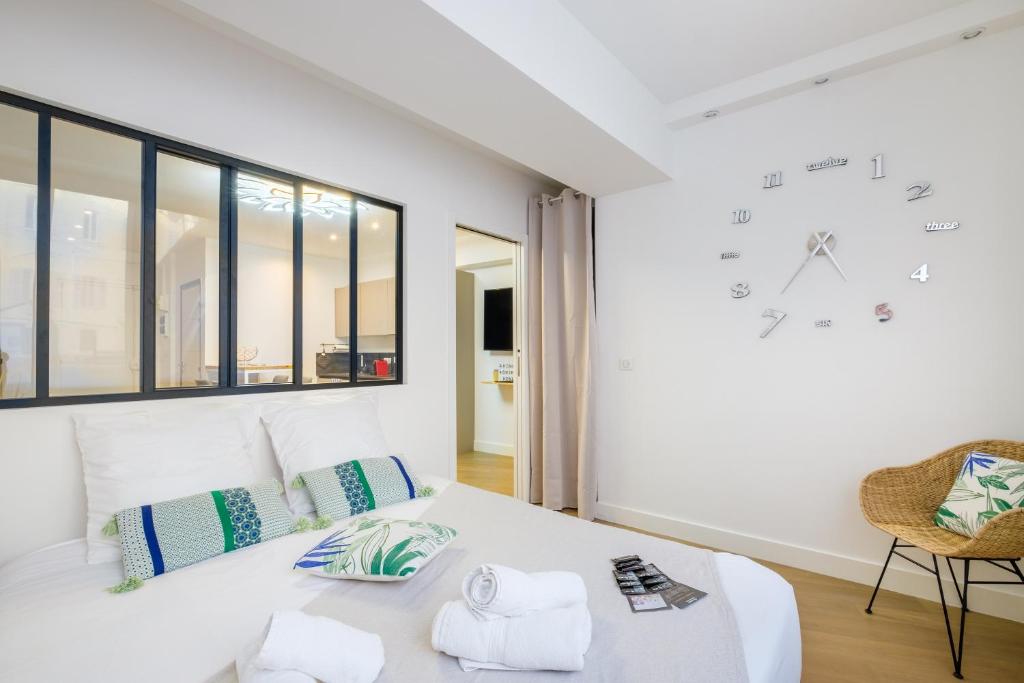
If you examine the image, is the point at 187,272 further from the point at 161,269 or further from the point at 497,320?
the point at 497,320

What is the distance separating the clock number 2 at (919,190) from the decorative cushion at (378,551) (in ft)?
8.89

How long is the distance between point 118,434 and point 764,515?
126 inches

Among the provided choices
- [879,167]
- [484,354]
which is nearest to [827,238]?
[879,167]

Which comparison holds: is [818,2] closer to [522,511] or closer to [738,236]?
[738,236]

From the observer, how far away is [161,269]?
196cm

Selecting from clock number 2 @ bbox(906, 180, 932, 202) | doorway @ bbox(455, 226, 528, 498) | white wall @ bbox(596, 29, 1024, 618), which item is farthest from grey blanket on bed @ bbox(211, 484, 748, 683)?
doorway @ bbox(455, 226, 528, 498)

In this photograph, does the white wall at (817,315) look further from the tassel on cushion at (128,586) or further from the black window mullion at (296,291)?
the tassel on cushion at (128,586)

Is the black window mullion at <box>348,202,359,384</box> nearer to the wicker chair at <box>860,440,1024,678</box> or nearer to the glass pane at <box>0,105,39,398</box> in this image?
the glass pane at <box>0,105,39,398</box>

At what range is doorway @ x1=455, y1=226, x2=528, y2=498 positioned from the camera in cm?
525

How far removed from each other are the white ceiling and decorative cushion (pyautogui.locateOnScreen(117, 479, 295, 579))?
2.52 metres

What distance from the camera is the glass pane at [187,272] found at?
1967mm

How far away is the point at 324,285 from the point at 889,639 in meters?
3.13

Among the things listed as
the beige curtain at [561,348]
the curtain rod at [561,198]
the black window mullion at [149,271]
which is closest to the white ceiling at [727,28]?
the curtain rod at [561,198]

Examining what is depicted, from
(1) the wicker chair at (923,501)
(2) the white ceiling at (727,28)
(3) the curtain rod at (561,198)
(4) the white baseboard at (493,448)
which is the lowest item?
(4) the white baseboard at (493,448)
